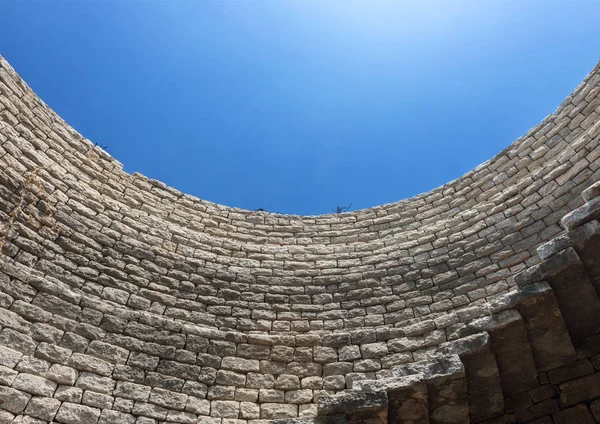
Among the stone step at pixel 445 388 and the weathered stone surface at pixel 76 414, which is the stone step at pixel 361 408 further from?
the weathered stone surface at pixel 76 414

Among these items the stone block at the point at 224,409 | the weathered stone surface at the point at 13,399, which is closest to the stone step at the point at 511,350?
the stone block at the point at 224,409

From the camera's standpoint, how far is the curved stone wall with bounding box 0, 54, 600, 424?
5.04 meters

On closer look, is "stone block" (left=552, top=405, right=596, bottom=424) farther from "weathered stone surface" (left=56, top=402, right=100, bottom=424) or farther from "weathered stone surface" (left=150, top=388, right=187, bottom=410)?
"weathered stone surface" (left=56, top=402, right=100, bottom=424)

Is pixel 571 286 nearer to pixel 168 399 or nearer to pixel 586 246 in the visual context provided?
pixel 586 246

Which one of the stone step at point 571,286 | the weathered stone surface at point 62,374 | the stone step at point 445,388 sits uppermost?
the stone step at point 571,286

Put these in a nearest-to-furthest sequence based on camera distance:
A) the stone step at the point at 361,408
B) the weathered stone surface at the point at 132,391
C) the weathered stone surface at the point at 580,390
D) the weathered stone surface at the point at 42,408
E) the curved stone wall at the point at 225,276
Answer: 1. the stone step at the point at 361,408
2. the weathered stone surface at the point at 42,408
3. the weathered stone surface at the point at 580,390
4. the weathered stone surface at the point at 132,391
5. the curved stone wall at the point at 225,276

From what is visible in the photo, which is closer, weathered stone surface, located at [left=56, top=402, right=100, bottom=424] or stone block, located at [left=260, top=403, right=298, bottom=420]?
weathered stone surface, located at [left=56, top=402, right=100, bottom=424]

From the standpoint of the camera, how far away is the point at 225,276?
670 centimetres

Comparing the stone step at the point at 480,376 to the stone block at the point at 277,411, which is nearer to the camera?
the stone step at the point at 480,376

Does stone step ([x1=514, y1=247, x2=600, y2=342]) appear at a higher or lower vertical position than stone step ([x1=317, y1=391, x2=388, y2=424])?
higher

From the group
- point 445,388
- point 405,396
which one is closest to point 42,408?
point 405,396

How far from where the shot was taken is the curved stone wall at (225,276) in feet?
16.5

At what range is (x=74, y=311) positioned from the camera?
5.36 m

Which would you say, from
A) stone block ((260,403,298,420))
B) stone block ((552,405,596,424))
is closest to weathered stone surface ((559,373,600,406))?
stone block ((552,405,596,424))
